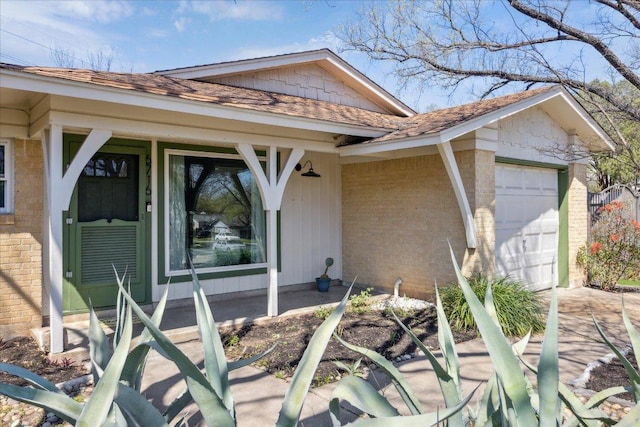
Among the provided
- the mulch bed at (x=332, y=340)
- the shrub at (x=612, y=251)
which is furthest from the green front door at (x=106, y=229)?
the shrub at (x=612, y=251)

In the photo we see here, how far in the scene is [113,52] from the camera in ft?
63.0

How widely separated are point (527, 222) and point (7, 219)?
780cm

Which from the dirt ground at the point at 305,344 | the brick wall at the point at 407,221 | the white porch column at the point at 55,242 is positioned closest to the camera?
the dirt ground at the point at 305,344

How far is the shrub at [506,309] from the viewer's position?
5.48m

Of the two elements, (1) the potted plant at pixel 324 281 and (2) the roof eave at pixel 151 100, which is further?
(1) the potted plant at pixel 324 281

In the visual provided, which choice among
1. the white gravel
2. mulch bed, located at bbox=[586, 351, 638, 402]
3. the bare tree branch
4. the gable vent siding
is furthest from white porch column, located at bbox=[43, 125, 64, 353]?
the bare tree branch

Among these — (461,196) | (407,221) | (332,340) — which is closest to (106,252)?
(332,340)

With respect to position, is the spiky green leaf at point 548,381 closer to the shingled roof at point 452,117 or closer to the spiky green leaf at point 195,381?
the spiky green leaf at point 195,381

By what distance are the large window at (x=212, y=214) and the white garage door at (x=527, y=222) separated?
403 cm

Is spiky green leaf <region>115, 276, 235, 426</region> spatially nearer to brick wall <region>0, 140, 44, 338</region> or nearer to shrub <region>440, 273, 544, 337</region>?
shrub <region>440, 273, 544, 337</region>

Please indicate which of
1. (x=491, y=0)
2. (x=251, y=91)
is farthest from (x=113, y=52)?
(x=491, y=0)

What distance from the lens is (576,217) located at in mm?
8586

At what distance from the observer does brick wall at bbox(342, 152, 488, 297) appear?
668cm

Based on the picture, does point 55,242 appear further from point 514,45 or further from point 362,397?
point 514,45
